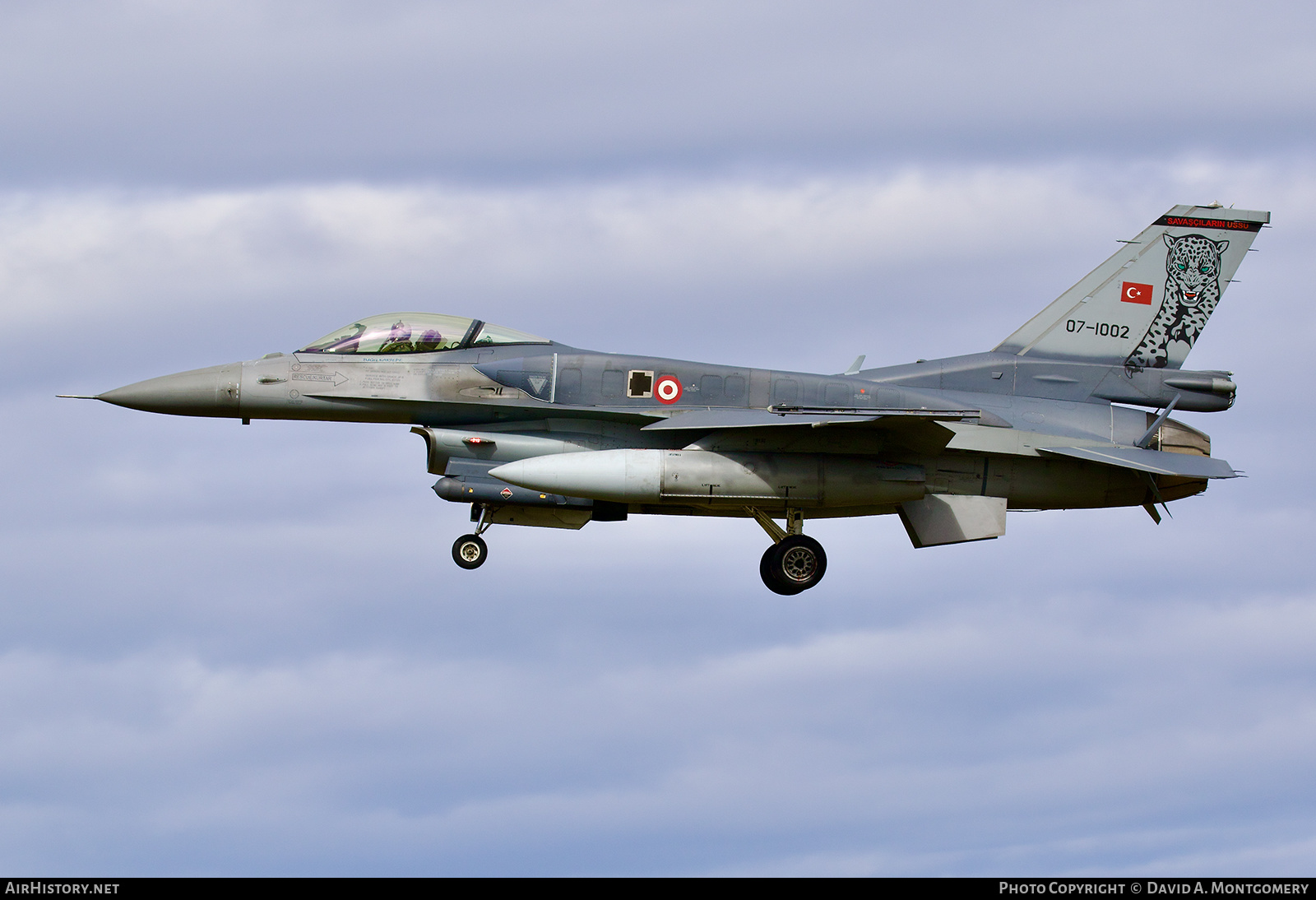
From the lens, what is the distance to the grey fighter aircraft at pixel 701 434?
21969 millimetres

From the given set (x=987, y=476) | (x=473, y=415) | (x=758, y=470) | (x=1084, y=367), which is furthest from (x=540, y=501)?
(x=1084, y=367)

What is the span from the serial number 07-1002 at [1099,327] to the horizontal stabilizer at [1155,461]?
8.05 ft

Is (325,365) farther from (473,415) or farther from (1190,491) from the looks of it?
(1190,491)

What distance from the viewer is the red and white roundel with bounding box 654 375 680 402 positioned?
2283 centimetres

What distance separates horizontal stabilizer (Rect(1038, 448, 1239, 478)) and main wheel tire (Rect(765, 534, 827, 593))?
11.1 feet

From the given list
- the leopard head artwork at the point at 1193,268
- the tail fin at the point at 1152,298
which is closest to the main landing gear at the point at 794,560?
the tail fin at the point at 1152,298

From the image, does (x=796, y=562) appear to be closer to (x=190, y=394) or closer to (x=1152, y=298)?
(x=1152, y=298)

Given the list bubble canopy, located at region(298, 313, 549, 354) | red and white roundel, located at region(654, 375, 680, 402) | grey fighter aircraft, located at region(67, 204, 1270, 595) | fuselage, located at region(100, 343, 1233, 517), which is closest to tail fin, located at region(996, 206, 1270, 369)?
grey fighter aircraft, located at region(67, 204, 1270, 595)

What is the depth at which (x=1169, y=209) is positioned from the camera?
25.2 meters

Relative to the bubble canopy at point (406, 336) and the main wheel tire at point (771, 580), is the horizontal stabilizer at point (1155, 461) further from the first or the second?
the bubble canopy at point (406, 336)

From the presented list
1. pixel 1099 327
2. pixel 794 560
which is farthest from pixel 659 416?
pixel 1099 327

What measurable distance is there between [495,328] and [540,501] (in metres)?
2.60

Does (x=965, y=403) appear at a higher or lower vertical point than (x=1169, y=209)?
lower
